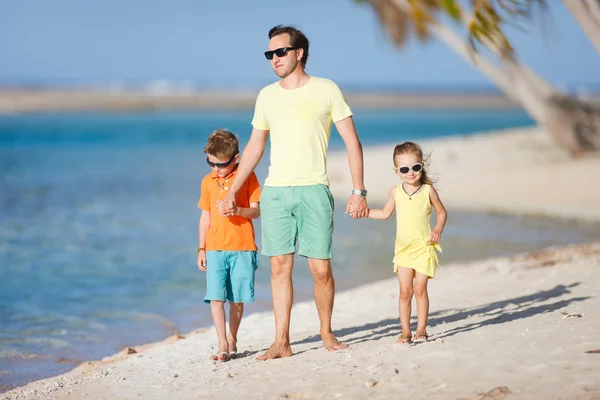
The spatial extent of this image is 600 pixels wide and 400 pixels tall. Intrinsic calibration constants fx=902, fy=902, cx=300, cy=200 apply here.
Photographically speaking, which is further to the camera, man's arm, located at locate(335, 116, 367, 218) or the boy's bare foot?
the boy's bare foot

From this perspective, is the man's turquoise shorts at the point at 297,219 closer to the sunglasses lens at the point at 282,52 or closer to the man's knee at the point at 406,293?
the man's knee at the point at 406,293

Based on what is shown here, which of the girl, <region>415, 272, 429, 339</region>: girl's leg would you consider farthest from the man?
<region>415, 272, 429, 339</region>: girl's leg

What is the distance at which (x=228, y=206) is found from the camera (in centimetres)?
521

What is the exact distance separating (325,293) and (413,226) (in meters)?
0.65

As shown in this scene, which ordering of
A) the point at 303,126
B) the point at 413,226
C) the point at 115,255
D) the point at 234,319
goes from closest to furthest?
the point at 303,126
the point at 413,226
the point at 234,319
the point at 115,255

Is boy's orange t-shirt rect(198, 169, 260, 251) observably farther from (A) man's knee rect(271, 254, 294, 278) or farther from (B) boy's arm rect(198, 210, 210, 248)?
(A) man's knee rect(271, 254, 294, 278)

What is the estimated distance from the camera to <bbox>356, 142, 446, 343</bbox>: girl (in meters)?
5.30

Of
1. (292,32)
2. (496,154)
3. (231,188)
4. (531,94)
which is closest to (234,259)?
(231,188)

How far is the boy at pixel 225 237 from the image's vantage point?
17.7 feet

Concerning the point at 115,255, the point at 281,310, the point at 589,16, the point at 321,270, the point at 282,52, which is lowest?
the point at 281,310

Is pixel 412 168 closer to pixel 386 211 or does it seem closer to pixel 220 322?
pixel 386 211

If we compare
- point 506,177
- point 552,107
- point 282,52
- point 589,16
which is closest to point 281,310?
point 282,52

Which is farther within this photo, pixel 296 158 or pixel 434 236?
pixel 434 236

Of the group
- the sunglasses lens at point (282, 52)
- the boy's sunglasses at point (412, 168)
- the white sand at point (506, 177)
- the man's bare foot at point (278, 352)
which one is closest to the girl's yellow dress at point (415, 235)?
the boy's sunglasses at point (412, 168)
